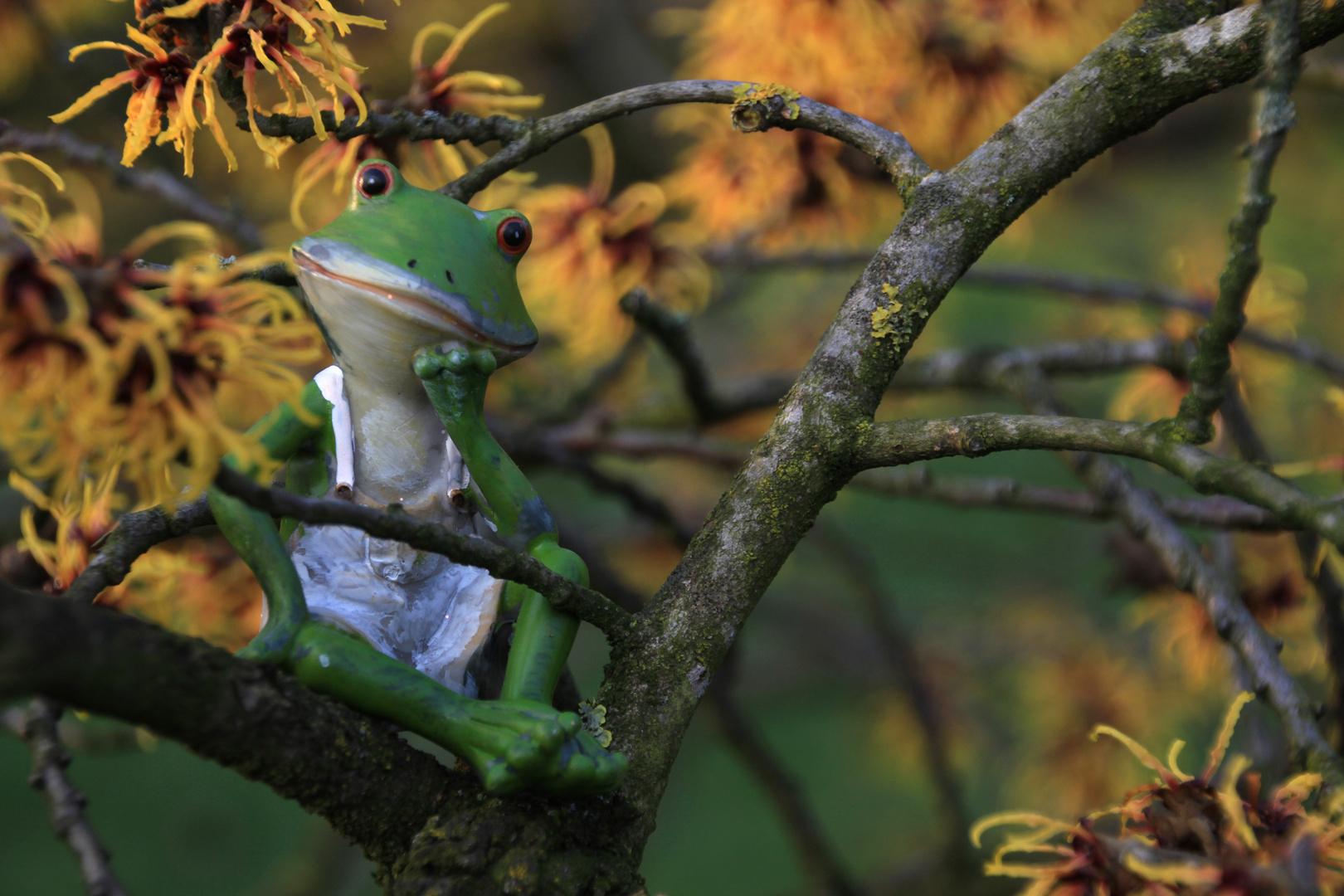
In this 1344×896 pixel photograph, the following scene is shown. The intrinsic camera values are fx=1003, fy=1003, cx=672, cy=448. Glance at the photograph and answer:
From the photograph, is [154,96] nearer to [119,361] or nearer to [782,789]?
[119,361]

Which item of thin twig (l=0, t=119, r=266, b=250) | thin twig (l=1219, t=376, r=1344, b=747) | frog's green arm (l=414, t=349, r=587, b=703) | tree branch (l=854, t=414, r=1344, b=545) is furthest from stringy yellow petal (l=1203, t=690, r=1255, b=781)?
thin twig (l=0, t=119, r=266, b=250)

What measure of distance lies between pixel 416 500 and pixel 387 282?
161 millimetres

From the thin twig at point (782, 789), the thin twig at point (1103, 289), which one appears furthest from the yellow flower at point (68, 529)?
the thin twig at point (1103, 289)

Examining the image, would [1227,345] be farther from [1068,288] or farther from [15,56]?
[15,56]

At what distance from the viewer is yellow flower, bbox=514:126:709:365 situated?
1.27 m

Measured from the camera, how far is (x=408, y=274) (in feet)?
2.02

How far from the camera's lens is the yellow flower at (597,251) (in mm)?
1270

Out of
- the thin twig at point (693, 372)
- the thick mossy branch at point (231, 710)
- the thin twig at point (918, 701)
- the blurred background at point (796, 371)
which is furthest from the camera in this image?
the thin twig at point (918, 701)

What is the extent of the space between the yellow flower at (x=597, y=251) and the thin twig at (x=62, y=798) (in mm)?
790

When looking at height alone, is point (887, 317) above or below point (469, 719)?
above

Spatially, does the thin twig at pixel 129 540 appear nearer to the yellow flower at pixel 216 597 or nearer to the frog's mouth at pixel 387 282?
the frog's mouth at pixel 387 282

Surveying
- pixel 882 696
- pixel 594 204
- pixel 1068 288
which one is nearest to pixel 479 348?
pixel 594 204

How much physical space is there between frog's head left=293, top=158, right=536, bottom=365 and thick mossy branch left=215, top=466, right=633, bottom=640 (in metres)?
0.12

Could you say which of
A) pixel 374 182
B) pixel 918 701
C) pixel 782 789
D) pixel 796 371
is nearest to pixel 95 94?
pixel 374 182
